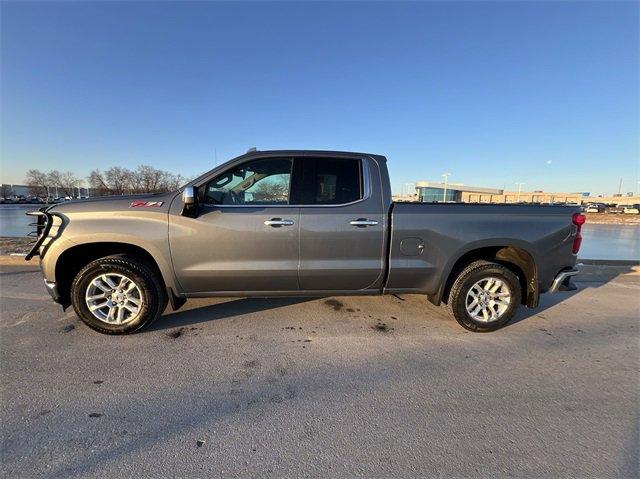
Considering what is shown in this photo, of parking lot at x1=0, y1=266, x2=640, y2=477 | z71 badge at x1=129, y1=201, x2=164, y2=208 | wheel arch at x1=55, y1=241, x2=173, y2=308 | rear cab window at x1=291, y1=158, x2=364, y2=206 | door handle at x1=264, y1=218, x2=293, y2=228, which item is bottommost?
parking lot at x1=0, y1=266, x2=640, y2=477

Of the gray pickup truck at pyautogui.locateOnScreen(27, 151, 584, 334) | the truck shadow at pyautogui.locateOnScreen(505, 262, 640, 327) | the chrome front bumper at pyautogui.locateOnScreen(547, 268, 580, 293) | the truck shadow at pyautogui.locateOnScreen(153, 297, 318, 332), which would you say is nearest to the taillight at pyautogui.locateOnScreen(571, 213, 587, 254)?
the gray pickup truck at pyautogui.locateOnScreen(27, 151, 584, 334)

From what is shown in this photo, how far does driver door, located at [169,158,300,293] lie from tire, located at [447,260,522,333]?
6.29ft

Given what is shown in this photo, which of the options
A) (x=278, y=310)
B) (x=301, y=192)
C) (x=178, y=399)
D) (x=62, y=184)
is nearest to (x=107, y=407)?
(x=178, y=399)

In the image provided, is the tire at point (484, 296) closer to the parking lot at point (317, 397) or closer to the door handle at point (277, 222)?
the parking lot at point (317, 397)

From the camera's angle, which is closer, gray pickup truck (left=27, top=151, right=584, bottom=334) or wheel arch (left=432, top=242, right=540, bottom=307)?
gray pickup truck (left=27, top=151, right=584, bottom=334)

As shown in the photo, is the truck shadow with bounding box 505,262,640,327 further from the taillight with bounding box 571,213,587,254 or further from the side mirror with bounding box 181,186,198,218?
the side mirror with bounding box 181,186,198,218

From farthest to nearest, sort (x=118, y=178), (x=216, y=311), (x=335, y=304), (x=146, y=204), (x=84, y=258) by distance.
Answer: (x=118, y=178) → (x=335, y=304) → (x=216, y=311) → (x=84, y=258) → (x=146, y=204)

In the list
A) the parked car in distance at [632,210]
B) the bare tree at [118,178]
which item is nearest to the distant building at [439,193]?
the parked car in distance at [632,210]

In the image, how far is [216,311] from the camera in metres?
4.28

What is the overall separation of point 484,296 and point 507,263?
2.06ft

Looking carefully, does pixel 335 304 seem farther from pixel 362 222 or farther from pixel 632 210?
pixel 632 210

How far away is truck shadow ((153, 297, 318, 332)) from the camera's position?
3885 millimetres

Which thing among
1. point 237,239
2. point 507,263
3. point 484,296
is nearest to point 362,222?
point 237,239

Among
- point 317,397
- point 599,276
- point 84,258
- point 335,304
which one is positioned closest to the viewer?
point 317,397
